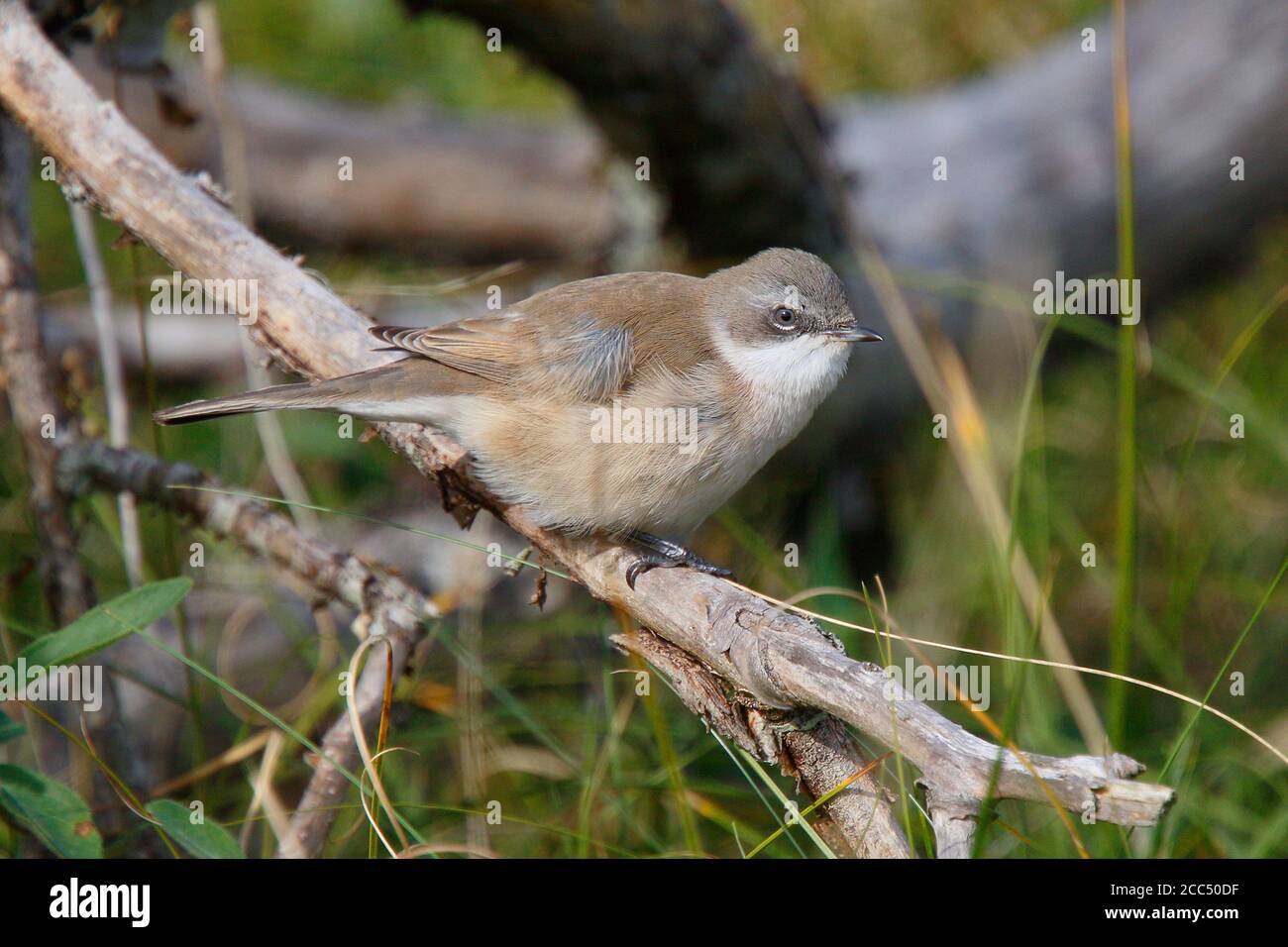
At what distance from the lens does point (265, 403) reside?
3043 millimetres

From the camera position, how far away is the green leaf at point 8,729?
2.50 metres

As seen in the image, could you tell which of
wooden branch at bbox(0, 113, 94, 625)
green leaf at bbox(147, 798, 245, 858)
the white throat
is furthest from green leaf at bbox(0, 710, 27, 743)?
the white throat

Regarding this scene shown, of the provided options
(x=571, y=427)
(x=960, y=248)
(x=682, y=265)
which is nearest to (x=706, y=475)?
(x=571, y=427)

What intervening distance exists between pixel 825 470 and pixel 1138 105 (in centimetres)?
263

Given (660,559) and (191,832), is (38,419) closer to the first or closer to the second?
(191,832)

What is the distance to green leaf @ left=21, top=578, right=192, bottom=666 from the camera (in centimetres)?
251

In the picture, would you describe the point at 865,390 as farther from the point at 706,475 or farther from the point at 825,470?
the point at 706,475

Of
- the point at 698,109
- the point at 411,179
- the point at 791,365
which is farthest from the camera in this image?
the point at 411,179

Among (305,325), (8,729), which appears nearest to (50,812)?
(8,729)

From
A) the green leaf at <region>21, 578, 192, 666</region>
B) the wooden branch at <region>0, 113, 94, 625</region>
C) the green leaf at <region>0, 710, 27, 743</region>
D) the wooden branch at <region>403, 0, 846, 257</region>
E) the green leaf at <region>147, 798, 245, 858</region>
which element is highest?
the wooden branch at <region>403, 0, 846, 257</region>

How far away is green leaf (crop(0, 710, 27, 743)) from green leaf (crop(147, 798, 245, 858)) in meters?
0.33

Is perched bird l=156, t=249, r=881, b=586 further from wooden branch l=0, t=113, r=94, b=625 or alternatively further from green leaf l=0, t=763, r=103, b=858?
green leaf l=0, t=763, r=103, b=858

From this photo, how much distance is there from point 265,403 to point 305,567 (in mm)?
459
